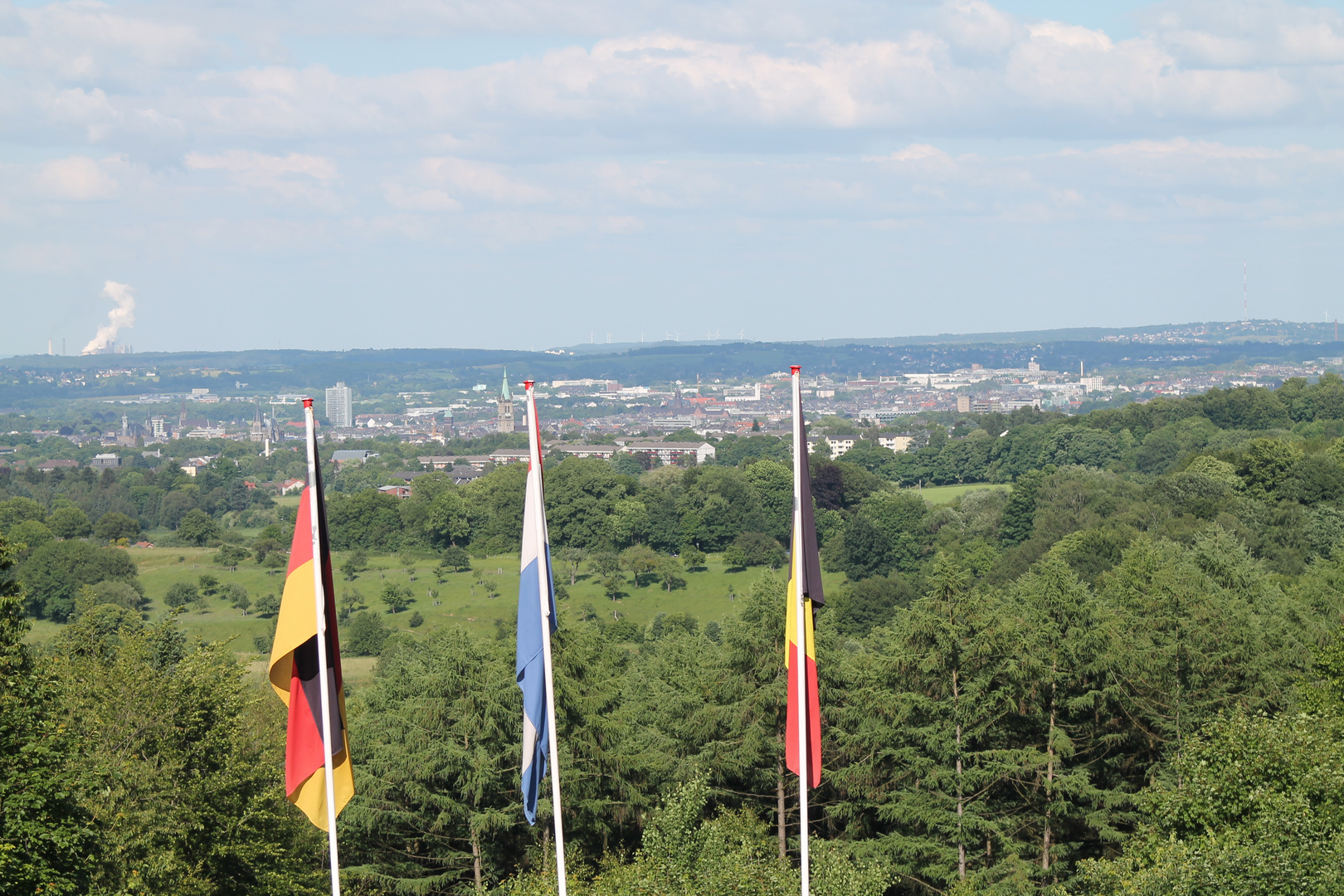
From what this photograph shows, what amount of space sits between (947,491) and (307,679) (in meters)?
150

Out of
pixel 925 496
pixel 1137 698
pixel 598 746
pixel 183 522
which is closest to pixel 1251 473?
pixel 925 496

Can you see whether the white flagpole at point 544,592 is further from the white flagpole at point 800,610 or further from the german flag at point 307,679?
the white flagpole at point 800,610

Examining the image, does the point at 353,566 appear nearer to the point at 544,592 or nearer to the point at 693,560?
the point at 693,560

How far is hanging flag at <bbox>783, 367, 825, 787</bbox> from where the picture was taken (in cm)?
1412

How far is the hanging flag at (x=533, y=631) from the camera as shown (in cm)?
1432

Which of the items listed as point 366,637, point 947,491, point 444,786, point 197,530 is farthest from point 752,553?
point 444,786

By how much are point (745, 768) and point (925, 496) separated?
410 feet

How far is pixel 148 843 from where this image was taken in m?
20.9

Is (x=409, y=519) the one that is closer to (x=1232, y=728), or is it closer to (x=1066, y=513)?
(x=1066, y=513)

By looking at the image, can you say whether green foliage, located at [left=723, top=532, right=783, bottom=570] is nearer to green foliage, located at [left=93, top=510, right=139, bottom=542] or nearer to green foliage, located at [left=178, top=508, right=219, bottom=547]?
green foliage, located at [left=178, top=508, right=219, bottom=547]

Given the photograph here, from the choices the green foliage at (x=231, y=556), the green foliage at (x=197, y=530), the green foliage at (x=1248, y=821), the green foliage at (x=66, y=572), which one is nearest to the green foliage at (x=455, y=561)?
the green foliage at (x=231, y=556)

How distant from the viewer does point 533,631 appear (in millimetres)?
14328

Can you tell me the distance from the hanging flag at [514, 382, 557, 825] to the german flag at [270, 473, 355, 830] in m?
2.03

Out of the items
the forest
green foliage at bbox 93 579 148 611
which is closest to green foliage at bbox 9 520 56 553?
green foliage at bbox 93 579 148 611
